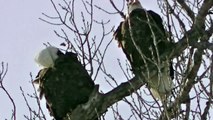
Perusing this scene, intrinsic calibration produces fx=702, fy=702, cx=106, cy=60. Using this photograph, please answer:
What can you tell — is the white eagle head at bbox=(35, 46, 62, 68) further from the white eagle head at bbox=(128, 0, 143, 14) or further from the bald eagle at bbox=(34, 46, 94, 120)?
the white eagle head at bbox=(128, 0, 143, 14)

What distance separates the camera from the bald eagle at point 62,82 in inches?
247

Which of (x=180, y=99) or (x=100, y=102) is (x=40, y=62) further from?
(x=180, y=99)

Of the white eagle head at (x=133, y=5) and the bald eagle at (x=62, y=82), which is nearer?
the bald eagle at (x=62, y=82)

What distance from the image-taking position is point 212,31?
501 cm

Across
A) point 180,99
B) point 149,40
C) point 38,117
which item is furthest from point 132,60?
point 180,99

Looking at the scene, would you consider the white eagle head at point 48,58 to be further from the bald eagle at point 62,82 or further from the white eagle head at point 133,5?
the white eagle head at point 133,5

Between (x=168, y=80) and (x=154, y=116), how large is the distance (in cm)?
34

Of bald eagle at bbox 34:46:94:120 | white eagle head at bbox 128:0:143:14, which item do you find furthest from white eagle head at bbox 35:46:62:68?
white eagle head at bbox 128:0:143:14

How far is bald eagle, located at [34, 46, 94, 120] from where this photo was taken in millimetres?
6266

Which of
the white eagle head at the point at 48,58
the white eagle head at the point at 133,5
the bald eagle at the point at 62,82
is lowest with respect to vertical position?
the bald eagle at the point at 62,82

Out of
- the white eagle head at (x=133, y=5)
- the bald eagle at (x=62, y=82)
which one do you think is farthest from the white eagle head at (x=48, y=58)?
the white eagle head at (x=133, y=5)

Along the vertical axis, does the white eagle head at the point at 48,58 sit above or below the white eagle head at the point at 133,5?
below

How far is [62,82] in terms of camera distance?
632cm

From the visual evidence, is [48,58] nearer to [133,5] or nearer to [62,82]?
[62,82]
